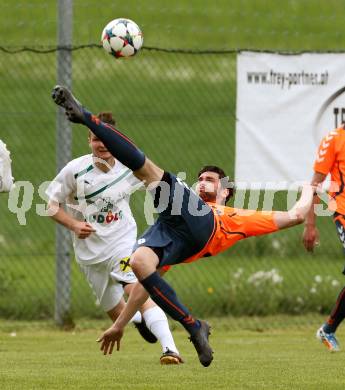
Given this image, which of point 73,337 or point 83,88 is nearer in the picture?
point 73,337

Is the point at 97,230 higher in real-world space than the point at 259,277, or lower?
higher

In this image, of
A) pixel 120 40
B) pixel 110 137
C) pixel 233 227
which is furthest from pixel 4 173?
pixel 120 40

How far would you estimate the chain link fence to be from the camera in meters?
12.7

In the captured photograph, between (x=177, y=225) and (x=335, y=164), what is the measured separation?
7.05 feet

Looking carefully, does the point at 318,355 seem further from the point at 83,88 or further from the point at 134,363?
the point at 83,88

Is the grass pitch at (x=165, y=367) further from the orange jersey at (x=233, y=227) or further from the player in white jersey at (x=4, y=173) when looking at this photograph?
the player in white jersey at (x=4, y=173)

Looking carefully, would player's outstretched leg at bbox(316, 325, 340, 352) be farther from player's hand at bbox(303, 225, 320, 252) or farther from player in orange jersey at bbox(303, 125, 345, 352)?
player's hand at bbox(303, 225, 320, 252)

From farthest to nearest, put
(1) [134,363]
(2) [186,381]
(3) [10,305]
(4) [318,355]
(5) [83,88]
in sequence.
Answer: (5) [83,88]
(3) [10,305]
(4) [318,355]
(1) [134,363]
(2) [186,381]

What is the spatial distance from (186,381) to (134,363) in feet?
4.41

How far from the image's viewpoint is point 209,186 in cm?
901

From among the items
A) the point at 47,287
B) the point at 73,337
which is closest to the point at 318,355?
the point at 73,337

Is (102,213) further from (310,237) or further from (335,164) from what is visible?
(335,164)

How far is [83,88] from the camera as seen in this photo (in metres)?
19.2

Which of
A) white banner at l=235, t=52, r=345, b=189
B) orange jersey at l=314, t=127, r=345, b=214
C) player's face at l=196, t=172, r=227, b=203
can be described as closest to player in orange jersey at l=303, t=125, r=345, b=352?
orange jersey at l=314, t=127, r=345, b=214
